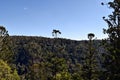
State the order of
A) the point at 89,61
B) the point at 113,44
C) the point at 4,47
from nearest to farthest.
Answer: the point at 113,44
the point at 89,61
the point at 4,47

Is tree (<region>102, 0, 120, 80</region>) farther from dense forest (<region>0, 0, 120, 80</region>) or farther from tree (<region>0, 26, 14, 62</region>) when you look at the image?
tree (<region>0, 26, 14, 62</region>)

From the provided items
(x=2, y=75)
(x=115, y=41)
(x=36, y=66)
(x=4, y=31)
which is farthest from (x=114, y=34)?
(x=36, y=66)

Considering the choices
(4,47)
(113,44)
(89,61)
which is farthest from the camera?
(4,47)

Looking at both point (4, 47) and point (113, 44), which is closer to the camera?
point (113, 44)

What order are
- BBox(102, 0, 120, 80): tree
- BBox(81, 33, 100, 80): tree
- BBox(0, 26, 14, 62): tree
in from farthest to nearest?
BBox(0, 26, 14, 62): tree
BBox(81, 33, 100, 80): tree
BBox(102, 0, 120, 80): tree

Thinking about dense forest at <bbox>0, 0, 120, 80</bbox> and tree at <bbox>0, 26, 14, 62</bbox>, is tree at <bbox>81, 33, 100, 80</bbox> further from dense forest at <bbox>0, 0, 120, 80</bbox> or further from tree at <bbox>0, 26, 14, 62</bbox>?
tree at <bbox>0, 26, 14, 62</bbox>

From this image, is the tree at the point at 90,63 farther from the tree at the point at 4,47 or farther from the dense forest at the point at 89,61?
the tree at the point at 4,47

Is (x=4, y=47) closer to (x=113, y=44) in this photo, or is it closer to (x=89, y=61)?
(x=89, y=61)

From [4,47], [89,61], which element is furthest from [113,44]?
[4,47]

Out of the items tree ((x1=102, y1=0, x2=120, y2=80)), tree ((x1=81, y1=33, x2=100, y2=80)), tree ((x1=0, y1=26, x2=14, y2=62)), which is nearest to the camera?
tree ((x1=102, y1=0, x2=120, y2=80))

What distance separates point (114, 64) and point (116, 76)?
1211 millimetres

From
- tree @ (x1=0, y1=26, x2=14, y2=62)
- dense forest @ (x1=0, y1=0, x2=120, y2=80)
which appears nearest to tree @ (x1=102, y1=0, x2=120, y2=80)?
dense forest @ (x1=0, y1=0, x2=120, y2=80)

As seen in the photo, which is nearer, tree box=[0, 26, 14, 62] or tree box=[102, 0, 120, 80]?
tree box=[102, 0, 120, 80]

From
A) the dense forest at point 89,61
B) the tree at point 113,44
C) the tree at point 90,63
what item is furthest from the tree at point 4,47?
the tree at point 113,44
